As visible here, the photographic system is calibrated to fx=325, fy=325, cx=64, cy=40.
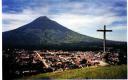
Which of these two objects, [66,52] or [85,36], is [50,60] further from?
[85,36]

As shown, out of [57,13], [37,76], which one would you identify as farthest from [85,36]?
[37,76]

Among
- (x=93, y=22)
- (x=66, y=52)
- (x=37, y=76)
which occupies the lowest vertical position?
(x=37, y=76)

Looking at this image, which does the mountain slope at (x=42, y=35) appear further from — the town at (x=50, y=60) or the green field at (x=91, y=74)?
the green field at (x=91, y=74)

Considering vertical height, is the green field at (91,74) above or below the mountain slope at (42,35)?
below

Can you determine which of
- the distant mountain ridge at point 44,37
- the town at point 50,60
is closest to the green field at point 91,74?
the town at point 50,60

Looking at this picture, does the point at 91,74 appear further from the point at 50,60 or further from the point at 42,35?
the point at 42,35

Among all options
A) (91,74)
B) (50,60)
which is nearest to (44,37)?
(50,60)
